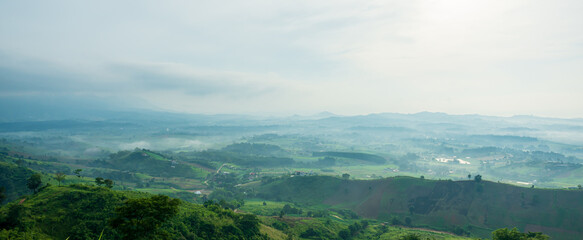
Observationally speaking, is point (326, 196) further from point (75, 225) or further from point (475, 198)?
point (75, 225)

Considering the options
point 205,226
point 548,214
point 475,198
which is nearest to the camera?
point 205,226

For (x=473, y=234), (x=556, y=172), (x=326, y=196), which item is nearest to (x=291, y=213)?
(x=326, y=196)

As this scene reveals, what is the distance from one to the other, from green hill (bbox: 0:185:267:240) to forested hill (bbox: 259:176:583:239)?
231ft

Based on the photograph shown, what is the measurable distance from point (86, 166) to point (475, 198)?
225m

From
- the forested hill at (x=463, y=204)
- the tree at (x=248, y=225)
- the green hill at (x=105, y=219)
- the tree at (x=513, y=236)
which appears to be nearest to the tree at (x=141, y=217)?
the green hill at (x=105, y=219)

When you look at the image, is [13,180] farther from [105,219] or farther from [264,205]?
[264,205]

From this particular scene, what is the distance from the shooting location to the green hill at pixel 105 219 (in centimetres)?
2522

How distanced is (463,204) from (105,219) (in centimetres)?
11236

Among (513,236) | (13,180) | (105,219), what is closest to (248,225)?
(105,219)

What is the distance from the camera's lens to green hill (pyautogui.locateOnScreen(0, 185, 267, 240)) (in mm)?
25219

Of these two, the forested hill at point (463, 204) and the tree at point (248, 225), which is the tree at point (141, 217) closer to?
the tree at point (248, 225)

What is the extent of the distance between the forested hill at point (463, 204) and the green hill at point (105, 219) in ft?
231

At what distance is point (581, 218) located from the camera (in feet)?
263

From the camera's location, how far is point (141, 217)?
83.0ft
